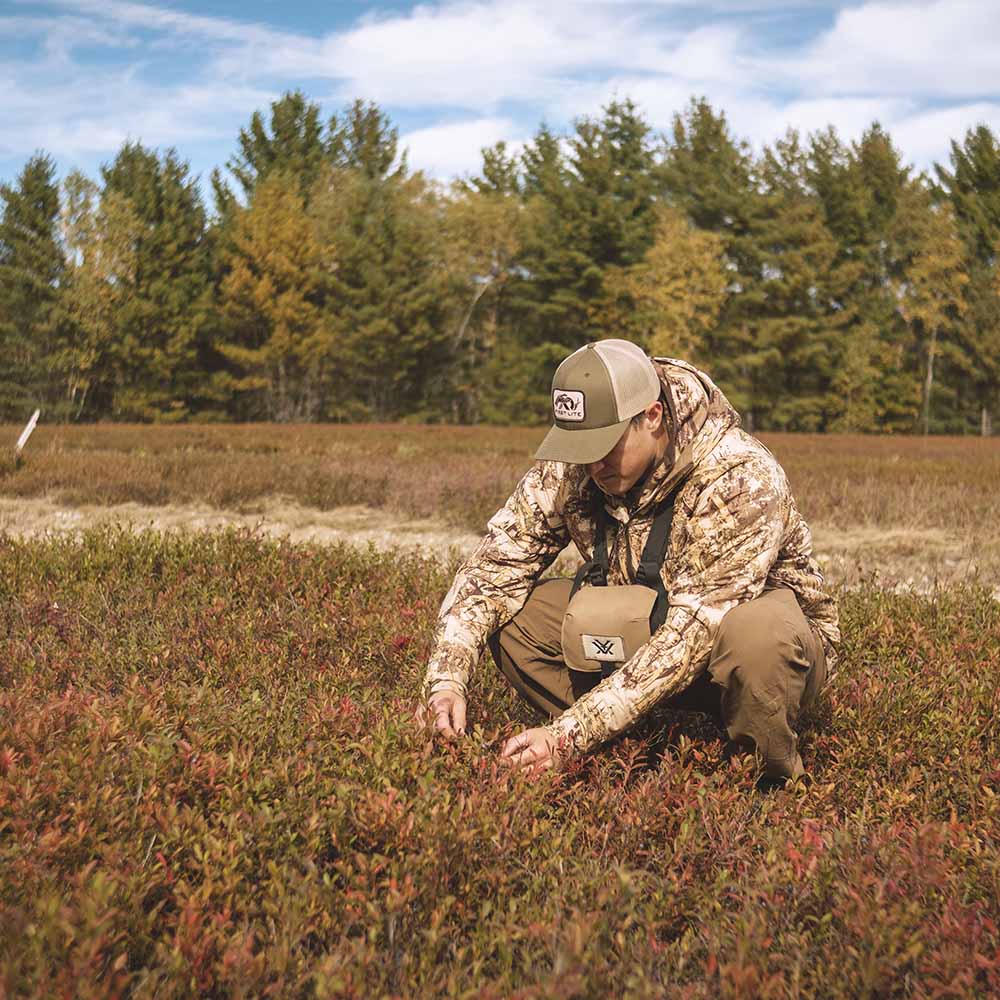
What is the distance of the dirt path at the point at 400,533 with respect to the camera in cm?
821

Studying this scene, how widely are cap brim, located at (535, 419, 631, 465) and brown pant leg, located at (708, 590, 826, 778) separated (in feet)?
2.29

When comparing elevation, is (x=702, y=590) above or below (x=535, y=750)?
above

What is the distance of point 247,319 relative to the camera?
52938 mm

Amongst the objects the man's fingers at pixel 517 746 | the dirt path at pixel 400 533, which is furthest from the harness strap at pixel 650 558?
the dirt path at pixel 400 533

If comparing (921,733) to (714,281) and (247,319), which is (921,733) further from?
(247,319)

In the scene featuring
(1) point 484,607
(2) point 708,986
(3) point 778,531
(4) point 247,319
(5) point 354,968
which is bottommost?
(2) point 708,986

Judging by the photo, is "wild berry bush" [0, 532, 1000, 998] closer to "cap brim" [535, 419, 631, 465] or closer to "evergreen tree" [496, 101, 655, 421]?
"cap brim" [535, 419, 631, 465]

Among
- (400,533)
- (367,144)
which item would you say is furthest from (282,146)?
(400,533)

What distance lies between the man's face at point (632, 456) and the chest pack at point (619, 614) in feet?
0.71

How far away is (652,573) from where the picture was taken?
11.7 ft

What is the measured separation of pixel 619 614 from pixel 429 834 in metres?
1.28

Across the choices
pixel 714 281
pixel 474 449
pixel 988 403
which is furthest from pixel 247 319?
pixel 988 403

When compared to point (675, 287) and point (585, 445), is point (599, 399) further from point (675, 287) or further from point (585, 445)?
point (675, 287)

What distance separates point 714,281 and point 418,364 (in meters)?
19.0
